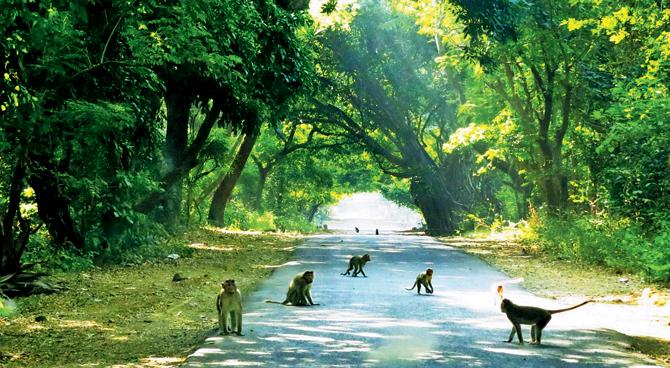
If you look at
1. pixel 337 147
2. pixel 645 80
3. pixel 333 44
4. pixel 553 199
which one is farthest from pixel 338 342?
pixel 337 147

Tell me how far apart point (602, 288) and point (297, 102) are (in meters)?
13.4

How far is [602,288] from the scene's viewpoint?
51.5ft

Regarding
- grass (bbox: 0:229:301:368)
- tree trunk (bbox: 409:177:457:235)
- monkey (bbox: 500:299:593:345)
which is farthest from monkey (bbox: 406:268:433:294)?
tree trunk (bbox: 409:177:457:235)

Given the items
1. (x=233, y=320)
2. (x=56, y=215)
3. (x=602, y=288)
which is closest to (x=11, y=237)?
(x=56, y=215)

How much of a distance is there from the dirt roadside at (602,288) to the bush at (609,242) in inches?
12.3

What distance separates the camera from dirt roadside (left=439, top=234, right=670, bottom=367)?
32.9 feet

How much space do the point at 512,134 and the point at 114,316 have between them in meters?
21.7

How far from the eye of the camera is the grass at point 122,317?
8727 millimetres

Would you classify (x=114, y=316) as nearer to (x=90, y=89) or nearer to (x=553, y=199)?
(x=90, y=89)

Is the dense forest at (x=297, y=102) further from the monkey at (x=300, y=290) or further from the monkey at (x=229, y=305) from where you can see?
the monkey at (x=300, y=290)

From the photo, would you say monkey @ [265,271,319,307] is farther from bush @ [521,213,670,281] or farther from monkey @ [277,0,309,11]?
monkey @ [277,0,309,11]

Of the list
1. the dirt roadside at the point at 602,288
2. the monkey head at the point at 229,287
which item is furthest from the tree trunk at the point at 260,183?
the monkey head at the point at 229,287

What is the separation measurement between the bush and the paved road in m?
2.90

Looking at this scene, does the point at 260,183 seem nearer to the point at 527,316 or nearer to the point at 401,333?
the point at 401,333
